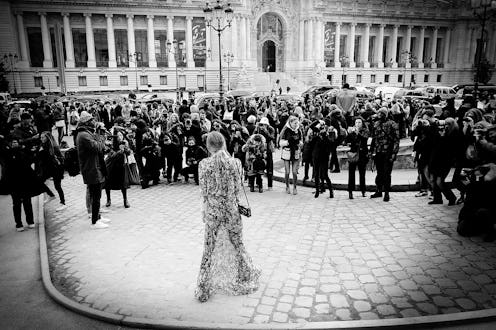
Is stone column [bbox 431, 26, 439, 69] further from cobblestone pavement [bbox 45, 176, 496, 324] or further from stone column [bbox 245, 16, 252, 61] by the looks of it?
cobblestone pavement [bbox 45, 176, 496, 324]

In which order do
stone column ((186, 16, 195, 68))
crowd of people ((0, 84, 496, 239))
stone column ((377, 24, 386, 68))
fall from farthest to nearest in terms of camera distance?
stone column ((377, 24, 386, 68)), stone column ((186, 16, 195, 68)), crowd of people ((0, 84, 496, 239))

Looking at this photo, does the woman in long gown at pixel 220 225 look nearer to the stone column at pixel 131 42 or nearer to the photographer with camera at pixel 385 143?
the photographer with camera at pixel 385 143

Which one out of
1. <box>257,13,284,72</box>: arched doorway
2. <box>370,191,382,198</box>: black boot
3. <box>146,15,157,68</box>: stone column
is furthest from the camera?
<box>257,13,284,72</box>: arched doorway

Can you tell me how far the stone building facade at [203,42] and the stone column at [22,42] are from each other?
0.12m

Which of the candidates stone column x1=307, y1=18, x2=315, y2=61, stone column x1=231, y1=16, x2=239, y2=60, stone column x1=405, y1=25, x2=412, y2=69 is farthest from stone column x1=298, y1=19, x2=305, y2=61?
stone column x1=405, y1=25, x2=412, y2=69

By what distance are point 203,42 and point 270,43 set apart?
11230 mm

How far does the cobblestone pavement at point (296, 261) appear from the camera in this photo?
4.79 metres

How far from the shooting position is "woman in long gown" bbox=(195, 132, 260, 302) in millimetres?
4766

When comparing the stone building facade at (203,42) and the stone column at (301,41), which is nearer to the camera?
the stone building facade at (203,42)

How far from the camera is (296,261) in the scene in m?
6.10

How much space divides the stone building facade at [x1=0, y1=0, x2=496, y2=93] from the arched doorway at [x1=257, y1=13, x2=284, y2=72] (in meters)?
0.15

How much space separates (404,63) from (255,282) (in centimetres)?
6646

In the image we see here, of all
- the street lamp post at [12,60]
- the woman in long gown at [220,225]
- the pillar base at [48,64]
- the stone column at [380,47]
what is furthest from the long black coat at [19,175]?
the stone column at [380,47]

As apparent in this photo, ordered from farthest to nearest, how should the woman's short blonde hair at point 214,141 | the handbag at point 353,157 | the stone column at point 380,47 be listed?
the stone column at point 380,47 < the handbag at point 353,157 < the woman's short blonde hair at point 214,141
